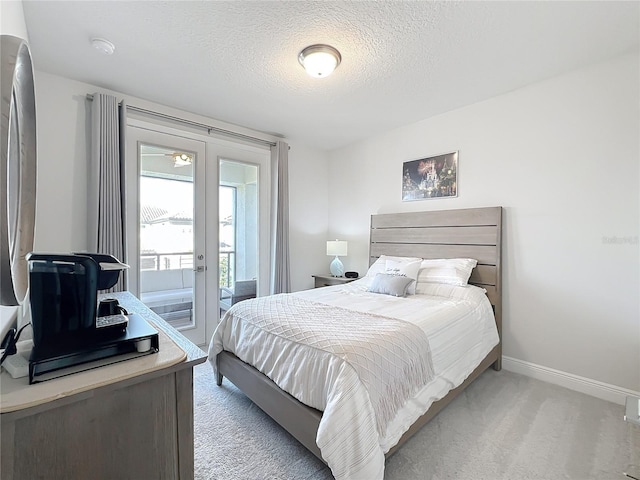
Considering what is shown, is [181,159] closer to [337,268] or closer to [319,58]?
[319,58]

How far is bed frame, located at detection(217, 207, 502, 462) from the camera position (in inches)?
64.7

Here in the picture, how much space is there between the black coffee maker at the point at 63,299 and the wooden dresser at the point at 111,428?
0.41 feet

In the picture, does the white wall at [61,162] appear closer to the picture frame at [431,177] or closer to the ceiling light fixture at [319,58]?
the ceiling light fixture at [319,58]

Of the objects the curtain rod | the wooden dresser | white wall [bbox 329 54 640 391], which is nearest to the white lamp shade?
white wall [bbox 329 54 640 391]

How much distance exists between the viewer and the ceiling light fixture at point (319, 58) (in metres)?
2.07

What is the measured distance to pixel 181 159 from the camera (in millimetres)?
3215

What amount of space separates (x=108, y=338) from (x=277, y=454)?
132 centimetres

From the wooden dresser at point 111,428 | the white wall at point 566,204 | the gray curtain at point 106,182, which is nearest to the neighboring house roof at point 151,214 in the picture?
the gray curtain at point 106,182

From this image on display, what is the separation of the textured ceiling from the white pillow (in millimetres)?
1626

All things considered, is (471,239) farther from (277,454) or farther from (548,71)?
(277,454)

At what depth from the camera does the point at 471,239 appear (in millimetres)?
2953

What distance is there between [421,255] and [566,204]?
4.41ft

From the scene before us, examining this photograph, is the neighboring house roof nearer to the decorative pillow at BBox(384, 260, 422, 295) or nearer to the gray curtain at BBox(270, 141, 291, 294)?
the gray curtain at BBox(270, 141, 291, 294)

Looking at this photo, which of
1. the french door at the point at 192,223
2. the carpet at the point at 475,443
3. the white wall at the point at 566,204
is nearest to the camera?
the carpet at the point at 475,443
